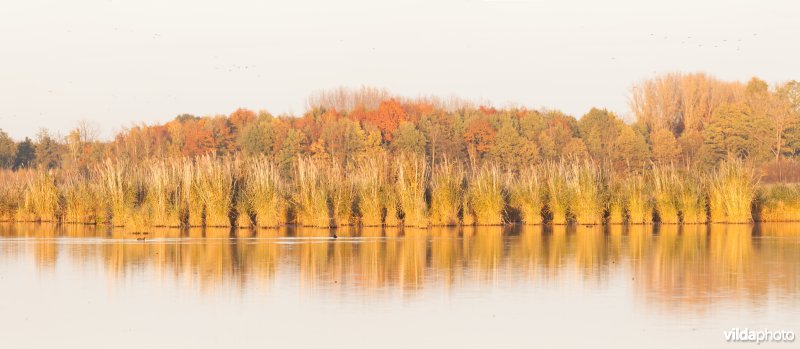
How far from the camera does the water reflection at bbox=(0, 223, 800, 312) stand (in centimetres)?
1420

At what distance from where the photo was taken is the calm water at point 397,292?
34.5 feet

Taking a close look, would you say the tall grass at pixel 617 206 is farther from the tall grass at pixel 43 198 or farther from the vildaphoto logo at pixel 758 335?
the vildaphoto logo at pixel 758 335

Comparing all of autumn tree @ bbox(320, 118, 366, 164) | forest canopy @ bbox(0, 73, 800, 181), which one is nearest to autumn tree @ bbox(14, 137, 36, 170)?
forest canopy @ bbox(0, 73, 800, 181)

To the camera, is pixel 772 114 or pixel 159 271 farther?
pixel 772 114

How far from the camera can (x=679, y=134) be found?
71062mm

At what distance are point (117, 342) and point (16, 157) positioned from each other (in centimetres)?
5953

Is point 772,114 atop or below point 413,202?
atop

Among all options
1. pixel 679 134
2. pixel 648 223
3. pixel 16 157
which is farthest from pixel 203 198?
pixel 679 134

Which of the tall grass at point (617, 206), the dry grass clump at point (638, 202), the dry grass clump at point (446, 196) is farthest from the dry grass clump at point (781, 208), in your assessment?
the dry grass clump at point (446, 196)

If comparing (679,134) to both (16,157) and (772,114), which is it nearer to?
(772,114)

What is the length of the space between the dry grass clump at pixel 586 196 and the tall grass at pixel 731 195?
308 centimetres

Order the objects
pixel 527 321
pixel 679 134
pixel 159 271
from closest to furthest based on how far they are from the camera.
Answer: pixel 527 321 < pixel 159 271 < pixel 679 134

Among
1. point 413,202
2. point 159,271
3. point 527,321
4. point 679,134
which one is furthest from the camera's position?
point 679,134

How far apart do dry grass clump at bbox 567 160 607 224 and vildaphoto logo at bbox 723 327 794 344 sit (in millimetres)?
17188
